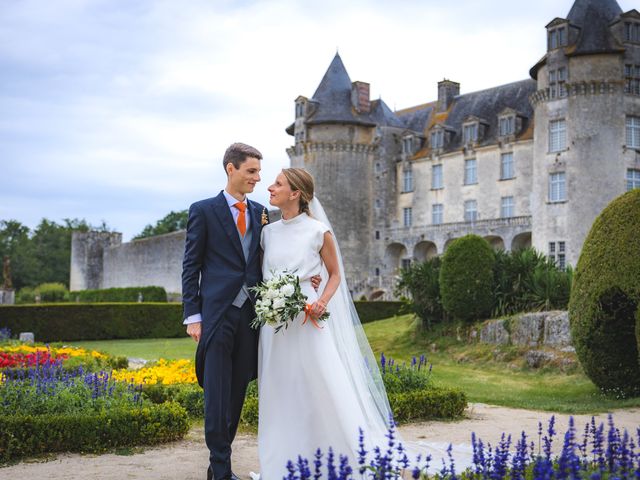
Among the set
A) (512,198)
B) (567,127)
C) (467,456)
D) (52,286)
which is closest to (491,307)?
(467,456)

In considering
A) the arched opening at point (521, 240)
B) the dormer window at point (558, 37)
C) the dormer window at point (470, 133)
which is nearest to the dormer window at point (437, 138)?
the dormer window at point (470, 133)

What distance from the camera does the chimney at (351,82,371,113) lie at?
4000 centimetres

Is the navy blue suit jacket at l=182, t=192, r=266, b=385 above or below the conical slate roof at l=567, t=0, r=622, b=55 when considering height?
below

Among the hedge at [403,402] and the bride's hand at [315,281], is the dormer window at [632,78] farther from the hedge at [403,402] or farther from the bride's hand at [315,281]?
the bride's hand at [315,281]

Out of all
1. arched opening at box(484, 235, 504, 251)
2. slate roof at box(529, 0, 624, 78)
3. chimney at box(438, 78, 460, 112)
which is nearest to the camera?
slate roof at box(529, 0, 624, 78)

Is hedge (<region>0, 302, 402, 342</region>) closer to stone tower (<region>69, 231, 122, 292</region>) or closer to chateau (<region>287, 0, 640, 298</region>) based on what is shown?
chateau (<region>287, 0, 640, 298</region>)

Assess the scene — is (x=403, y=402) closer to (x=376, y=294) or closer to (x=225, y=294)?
(x=225, y=294)

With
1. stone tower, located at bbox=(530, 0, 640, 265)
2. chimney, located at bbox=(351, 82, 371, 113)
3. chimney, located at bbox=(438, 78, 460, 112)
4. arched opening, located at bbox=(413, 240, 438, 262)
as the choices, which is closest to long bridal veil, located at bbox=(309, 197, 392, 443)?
stone tower, located at bbox=(530, 0, 640, 265)

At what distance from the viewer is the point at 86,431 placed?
5.30 m

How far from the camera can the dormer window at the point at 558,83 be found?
29.6 metres

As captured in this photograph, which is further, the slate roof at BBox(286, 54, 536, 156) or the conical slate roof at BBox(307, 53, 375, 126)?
the conical slate roof at BBox(307, 53, 375, 126)

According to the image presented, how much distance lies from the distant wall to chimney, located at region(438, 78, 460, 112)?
52.8 ft

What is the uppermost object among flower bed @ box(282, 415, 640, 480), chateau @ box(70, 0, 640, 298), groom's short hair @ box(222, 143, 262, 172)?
chateau @ box(70, 0, 640, 298)

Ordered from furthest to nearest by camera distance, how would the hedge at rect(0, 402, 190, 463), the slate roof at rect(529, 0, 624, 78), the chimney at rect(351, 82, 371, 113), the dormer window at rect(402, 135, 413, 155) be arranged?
the chimney at rect(351, 82, 371, 113)
the dormer window at rect(402, 135, 413, 155)
the slate roof at rect(529, 0, 624, 78)
the hedge at rect(0, 402, 190, 463)
